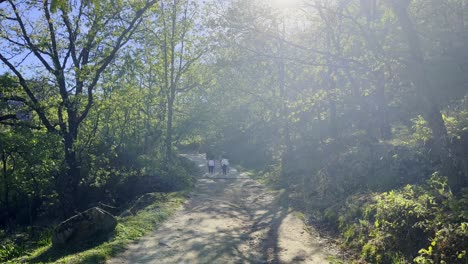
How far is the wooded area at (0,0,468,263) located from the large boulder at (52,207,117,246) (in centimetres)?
656

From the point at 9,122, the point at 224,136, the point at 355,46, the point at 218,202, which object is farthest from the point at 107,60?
the point at 224,136

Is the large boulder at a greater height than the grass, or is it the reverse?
the large boulder

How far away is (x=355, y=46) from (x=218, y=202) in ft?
53.1

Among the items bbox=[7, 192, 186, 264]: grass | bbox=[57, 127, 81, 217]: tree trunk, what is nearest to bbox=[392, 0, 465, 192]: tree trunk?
bbox=[7, 192, 186, 264]: grass

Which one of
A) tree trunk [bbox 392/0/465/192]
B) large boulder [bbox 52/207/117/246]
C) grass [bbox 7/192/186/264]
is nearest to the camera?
grass [bbox 7/192/186/264]

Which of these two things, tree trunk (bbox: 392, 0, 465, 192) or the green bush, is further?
tree trunk (bbox: 392, 0, 465, 192)

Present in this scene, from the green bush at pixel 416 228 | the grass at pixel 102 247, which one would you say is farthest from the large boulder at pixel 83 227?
the green bush at pixel 416 228

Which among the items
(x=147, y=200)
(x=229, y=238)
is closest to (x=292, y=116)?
(x=147, y=200)

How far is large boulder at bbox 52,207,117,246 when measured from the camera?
11031 millimetres

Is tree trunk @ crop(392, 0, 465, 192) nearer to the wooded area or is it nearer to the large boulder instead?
the wooded area

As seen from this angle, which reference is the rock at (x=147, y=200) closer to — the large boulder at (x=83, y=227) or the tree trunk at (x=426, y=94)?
the large boulder at (x=83, y=227)

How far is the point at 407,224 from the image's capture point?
31.3ft

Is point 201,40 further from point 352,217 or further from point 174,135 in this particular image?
point 352,217

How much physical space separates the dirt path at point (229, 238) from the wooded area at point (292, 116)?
4.05ft
